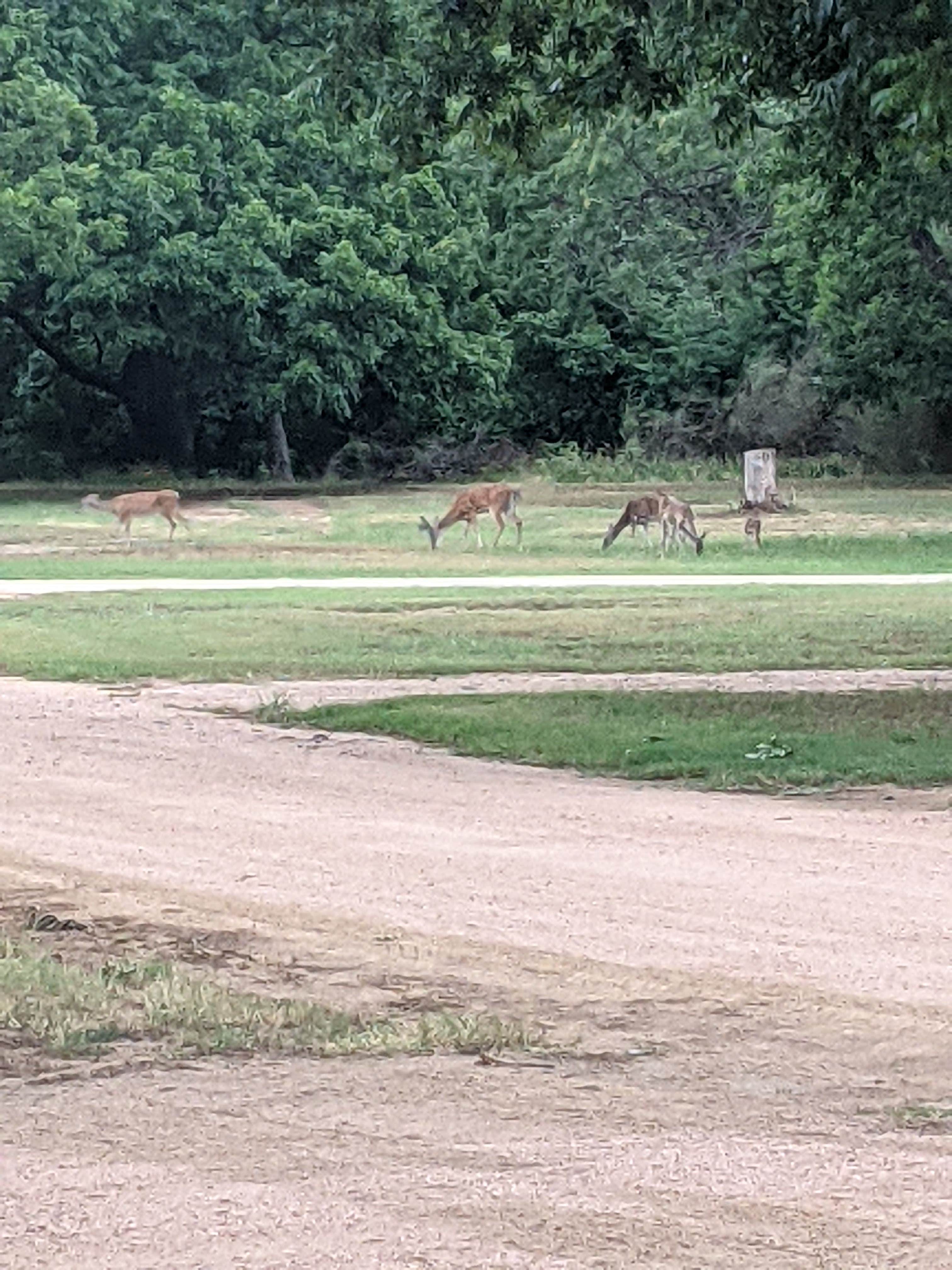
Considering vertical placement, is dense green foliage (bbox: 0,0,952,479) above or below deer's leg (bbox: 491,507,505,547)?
above

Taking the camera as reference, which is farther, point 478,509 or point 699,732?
point 478,509

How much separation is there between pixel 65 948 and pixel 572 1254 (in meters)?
3.66

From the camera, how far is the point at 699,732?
13.5 meters

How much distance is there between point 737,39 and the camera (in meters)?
13.7

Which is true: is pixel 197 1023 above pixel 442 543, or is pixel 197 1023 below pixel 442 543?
above

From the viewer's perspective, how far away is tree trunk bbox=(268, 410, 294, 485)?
50594mm

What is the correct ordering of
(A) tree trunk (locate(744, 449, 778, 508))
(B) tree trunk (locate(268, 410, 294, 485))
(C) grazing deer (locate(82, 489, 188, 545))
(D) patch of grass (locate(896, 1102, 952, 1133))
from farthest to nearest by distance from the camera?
(B) tree trunk (locate(268, 410, 294, 485))
(A) tree trunk (locate(744, 449, 778, 508))
(C) grazing deer (locate(82, 489, 188, 545))
(D) patch of grass (locate(896, 1102, 952, 1133))

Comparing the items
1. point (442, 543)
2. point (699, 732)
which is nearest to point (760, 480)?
point (442, 543)

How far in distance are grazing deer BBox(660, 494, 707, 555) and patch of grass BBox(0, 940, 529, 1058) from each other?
2383 cm

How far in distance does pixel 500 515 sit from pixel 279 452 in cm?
1840

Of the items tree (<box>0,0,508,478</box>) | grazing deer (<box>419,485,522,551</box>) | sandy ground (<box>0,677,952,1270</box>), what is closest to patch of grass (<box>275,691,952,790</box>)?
sandy ground (<box>0,677,952,1270</box>)

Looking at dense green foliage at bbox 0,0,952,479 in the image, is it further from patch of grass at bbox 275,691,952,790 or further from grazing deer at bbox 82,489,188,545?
patch of grass at bbox 275,691,952,790

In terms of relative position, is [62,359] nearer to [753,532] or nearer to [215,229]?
[215,229]

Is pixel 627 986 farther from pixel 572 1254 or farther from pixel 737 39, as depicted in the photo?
pixel 737 39
